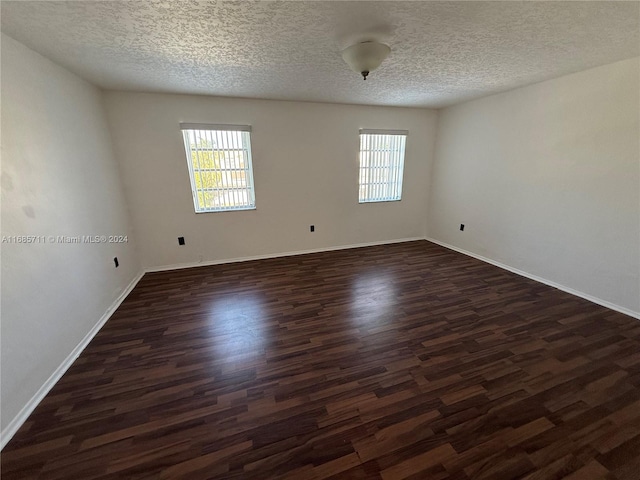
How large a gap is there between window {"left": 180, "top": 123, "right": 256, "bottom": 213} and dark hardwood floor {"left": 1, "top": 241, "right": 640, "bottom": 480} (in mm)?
1512

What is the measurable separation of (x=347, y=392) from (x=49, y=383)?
2.05 meters

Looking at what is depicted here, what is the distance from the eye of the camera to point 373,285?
3.20 m

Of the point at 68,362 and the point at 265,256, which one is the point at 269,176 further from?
the point at 68,362

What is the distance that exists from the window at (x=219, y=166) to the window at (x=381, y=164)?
6.28ft

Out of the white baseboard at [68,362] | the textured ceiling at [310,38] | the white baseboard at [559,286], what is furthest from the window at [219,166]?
the white baseboard at [559,286]

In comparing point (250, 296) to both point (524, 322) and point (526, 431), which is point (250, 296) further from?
point (524, 322)

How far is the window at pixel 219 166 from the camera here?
139 inches

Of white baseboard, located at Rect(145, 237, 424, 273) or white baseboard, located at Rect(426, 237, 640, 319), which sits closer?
white baseboard, located at Rect(426, 237, 640, 319)

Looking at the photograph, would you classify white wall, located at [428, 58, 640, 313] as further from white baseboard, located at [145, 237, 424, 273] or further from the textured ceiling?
white baseboard, located at [145, 237, 424, 273]

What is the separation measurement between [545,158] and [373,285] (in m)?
2.52

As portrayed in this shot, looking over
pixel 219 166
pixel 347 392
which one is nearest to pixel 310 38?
pixel 219 166

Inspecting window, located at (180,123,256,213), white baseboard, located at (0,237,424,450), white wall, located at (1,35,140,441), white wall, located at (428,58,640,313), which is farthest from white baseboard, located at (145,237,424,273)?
white wall, located at (428,58,640,313)

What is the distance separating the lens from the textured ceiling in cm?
149

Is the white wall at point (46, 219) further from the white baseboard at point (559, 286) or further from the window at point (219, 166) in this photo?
→ the white baseboard at point (559, 286)
